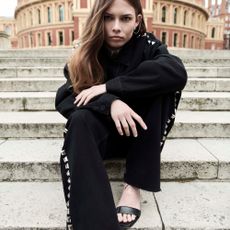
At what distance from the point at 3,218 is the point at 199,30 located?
52.0m

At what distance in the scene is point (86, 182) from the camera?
1245mm

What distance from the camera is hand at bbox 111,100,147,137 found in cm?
140

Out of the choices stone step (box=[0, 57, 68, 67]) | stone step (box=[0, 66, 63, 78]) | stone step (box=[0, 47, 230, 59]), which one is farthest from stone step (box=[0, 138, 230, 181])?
stone step (box=[0, 47, 230, 59])

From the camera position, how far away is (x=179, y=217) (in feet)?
4.90

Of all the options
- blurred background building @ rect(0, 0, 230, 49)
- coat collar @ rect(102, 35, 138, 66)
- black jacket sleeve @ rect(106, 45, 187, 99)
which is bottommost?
black jacket sleeve @ rect(106, 45, 187, 99)

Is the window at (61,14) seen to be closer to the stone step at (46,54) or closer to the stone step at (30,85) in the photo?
the stone step at (46,54)

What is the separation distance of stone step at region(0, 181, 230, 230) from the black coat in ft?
1.43

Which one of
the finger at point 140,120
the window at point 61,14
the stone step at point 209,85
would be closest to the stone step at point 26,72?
the stone step at point 209,85

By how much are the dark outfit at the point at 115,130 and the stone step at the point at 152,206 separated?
0.64ft

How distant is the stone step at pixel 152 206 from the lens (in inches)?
56.9

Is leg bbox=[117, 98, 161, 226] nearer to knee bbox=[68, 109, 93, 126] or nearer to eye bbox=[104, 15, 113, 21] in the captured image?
knee bbox=[68, 109, 93, 126]

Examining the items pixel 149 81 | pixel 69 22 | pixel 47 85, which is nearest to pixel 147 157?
pixel 149 81

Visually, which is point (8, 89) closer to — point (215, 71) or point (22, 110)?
point (22, 110)

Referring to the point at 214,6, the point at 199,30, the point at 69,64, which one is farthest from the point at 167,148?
the point at 214,6
